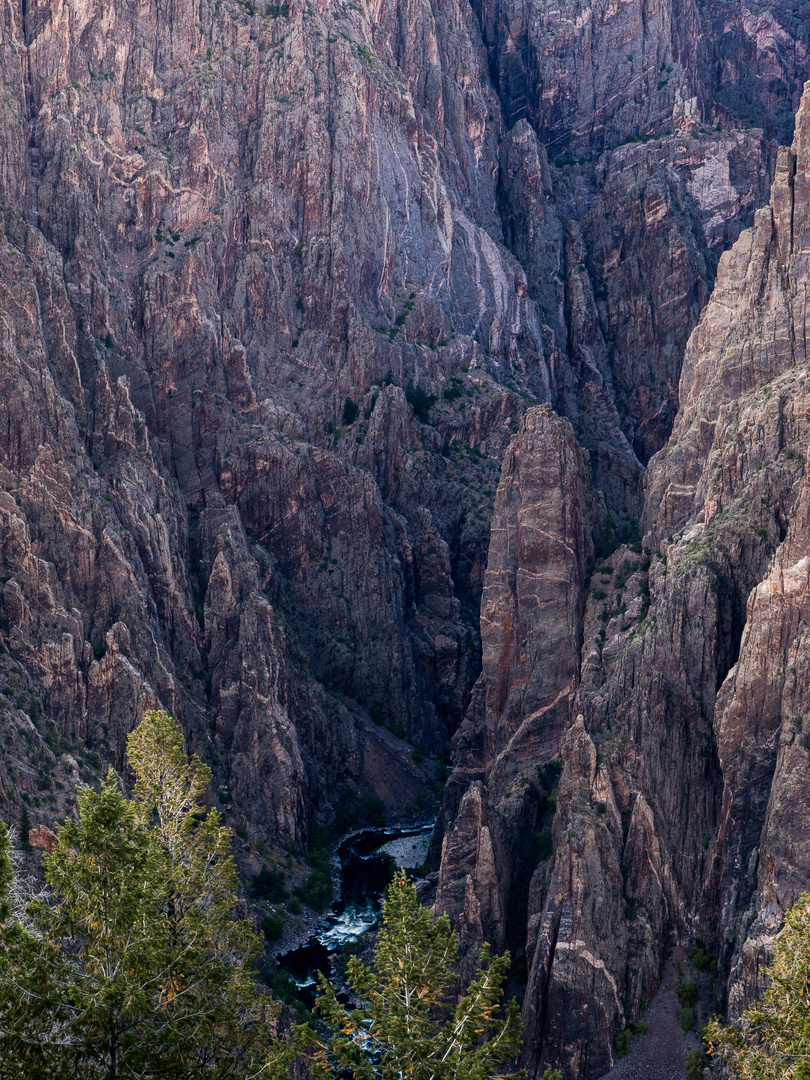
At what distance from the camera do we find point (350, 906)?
14475cm

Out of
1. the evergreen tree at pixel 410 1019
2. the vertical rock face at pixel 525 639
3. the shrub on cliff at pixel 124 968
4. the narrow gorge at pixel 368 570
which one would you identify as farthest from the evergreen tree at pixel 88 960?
the vertical rock face at pixel 525 639

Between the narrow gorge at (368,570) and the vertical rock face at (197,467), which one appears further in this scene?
the vertical rock face at (197,467)

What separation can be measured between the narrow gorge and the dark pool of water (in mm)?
5563

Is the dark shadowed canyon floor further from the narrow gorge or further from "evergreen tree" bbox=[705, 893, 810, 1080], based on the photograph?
"evergreen tree" bbox=[705, 893, 810, 1080]

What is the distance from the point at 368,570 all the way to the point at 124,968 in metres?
141

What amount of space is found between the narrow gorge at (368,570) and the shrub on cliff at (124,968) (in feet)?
155

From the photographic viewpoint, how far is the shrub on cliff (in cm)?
3959

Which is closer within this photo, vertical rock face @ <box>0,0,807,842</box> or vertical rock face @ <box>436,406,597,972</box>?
vertical rock face @ <box>436,406,597,972</box>

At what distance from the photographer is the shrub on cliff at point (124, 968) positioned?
39594mm

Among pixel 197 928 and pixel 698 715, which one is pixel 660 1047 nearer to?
pixel 698 715

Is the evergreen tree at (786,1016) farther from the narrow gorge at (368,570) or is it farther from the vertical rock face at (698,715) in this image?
the vertical rock face at (698,715)

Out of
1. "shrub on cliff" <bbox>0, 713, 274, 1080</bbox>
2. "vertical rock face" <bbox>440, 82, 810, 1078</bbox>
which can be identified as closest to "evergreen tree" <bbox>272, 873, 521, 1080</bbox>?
"shrub on cliff" <bbox>0, 713, 274, 1080</bbox>

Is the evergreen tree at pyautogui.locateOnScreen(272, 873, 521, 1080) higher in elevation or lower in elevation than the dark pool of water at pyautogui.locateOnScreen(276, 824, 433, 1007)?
higher

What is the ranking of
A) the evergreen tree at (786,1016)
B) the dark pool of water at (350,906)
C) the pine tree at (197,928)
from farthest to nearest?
the dark pool of water at (350,906) → the evergreen tree at (786,1016) → the pine tree at (197,928)
